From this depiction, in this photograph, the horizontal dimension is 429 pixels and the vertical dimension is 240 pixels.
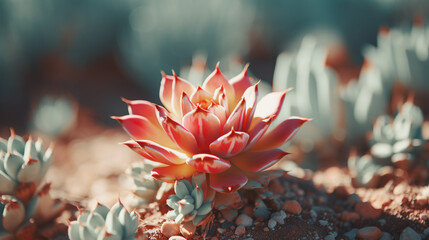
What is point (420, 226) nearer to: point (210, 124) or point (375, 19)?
point (210, 124)

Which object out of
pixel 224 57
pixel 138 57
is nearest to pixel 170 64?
pixel 138 57

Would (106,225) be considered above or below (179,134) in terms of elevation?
below

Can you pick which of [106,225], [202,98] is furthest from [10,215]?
[202,98]

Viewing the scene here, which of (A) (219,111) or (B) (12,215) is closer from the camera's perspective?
(A) (219,111)

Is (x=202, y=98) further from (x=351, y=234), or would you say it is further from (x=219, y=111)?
(x=351, y=234)

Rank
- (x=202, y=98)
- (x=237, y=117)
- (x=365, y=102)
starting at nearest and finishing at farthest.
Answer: (x=237, y=117) → (x=202, y=98) → (x=365, y=102)

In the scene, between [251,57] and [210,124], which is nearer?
[210,124]
